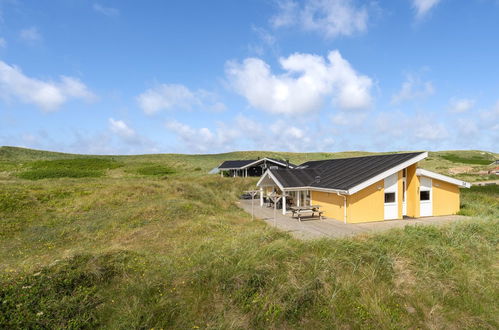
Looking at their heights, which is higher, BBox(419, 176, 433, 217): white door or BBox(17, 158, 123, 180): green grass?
BBox(17, 158, 123, 180): green grass

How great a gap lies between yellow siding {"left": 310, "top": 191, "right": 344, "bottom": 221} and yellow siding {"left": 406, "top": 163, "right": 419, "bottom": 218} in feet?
15.6

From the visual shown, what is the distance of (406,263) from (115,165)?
45.7 meters

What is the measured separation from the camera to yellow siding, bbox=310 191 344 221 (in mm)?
14688

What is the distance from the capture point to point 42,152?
67.2m

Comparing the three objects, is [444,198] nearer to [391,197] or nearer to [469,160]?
[391,197]

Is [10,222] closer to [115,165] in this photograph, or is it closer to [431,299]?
[431,299]

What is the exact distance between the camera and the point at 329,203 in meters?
15.6

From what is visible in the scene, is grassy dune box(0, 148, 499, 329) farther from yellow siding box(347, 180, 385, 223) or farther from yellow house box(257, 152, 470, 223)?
yellow house box(257, 152, 470, 223)

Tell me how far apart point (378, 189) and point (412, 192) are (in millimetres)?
2782

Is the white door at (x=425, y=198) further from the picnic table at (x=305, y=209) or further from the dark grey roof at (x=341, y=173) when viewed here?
the picnic table at (x=305, y=209)

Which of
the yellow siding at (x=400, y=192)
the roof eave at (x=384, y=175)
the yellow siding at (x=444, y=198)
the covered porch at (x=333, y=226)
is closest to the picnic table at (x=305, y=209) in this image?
the covered porch at (x=333, y=226)

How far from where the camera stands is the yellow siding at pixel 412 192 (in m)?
15.4

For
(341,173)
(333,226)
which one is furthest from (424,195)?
(333,226)

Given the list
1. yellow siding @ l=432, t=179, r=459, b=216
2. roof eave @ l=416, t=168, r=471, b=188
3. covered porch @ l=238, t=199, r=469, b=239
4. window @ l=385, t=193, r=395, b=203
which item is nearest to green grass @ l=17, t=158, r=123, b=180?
covered porch @ l=238, t=199, r=469, b=239
